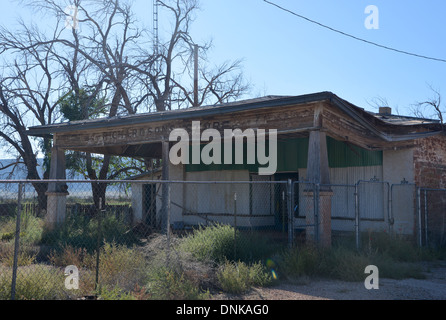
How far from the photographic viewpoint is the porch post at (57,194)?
14.8m

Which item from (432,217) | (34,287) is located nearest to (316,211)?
(432,217)

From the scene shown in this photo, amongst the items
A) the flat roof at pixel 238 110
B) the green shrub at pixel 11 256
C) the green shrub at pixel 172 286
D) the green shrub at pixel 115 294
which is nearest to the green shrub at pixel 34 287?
the green shrub at pixel 115 294

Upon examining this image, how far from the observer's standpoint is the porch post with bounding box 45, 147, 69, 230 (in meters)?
14.8

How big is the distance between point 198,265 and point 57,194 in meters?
8.51

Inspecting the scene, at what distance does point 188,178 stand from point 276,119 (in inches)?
281

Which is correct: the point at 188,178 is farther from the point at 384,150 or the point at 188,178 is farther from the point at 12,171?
the point at 12,171

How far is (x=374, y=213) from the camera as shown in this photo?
522 inches

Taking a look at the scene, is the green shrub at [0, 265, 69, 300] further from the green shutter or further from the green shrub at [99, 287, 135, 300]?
the green shutter

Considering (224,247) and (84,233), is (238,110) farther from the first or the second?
(84,233)

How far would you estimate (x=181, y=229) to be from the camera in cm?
1673

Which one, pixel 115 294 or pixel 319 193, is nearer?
pixel 115 294

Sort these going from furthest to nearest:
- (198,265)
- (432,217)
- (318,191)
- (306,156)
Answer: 1. (306,156)
2. (432,217)
3. (318,191)
4. (198,265)
